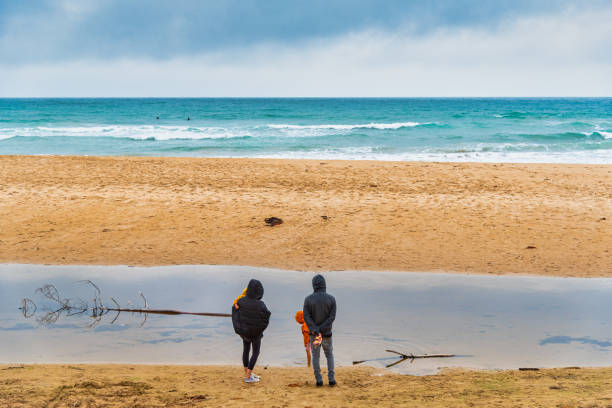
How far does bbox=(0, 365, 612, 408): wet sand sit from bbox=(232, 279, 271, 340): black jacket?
0.58 metres

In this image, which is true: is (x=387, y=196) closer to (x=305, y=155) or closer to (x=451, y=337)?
(x=451, y=337)

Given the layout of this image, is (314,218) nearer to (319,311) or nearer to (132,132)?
(319,311)

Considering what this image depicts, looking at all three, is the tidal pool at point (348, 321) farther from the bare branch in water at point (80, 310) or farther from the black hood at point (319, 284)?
the black hood at point (319, 284)

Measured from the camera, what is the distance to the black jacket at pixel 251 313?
20.9 feet

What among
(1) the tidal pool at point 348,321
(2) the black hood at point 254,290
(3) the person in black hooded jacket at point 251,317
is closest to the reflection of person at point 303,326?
(3) the person in black hooded jacket at point 251,317

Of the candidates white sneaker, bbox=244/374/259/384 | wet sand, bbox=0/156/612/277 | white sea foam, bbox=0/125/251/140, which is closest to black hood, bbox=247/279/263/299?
white sneaker, bbox=244/374/259/384

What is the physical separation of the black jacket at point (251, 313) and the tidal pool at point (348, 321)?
3.19 feet

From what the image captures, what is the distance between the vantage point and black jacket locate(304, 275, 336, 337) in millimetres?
6223

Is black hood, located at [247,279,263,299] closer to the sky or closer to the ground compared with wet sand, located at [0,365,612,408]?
closer to the sky

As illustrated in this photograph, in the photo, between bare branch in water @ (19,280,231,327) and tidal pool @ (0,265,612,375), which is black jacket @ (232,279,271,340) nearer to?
tidal pool @ (0,265,612,375)

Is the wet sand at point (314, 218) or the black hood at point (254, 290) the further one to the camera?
the wet sand at point (314, 218)

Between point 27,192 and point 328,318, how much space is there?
45.3 ft

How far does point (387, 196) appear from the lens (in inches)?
674

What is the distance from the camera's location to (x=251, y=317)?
642 cm
